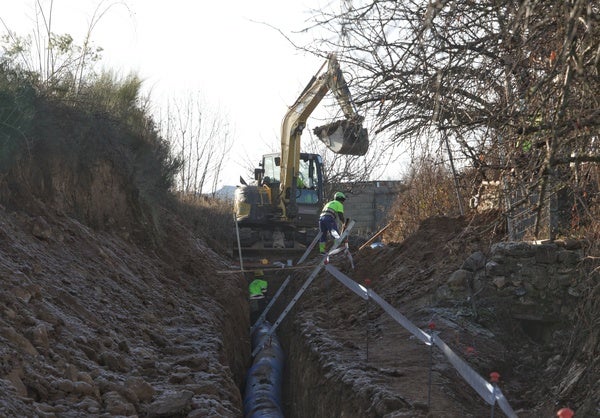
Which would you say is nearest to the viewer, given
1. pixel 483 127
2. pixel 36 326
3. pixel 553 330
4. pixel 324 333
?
pixel 36 326

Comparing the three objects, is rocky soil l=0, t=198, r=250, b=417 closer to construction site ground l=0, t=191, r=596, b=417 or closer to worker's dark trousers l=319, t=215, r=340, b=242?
construction site ground l=0, t=191, r=596, b=417

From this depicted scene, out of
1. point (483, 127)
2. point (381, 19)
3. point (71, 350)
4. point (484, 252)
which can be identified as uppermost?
point (381, 19)

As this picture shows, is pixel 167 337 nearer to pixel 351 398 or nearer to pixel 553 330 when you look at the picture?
pixel 351 398

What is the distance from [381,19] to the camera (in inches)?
255

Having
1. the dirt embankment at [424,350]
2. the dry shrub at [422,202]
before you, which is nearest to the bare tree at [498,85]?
the dirt embankment at [424,350]

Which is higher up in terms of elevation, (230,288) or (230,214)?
(230,214)

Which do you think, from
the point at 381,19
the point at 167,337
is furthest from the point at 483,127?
the point at 167,337

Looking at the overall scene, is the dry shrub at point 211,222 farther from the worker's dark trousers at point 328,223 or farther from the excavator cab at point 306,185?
the worker's dark trousers at point 328,223

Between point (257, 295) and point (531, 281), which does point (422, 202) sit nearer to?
point (257, 295)

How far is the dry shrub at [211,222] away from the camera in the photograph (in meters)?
24.4

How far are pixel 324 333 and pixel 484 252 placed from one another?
2.73 meters

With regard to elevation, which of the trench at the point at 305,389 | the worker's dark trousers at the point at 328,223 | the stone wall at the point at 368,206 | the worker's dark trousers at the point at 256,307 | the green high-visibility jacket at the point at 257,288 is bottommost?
the trench at the point at 305,389

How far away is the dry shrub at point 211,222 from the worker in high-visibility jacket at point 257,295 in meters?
4.18

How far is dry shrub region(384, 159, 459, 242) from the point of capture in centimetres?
1738
